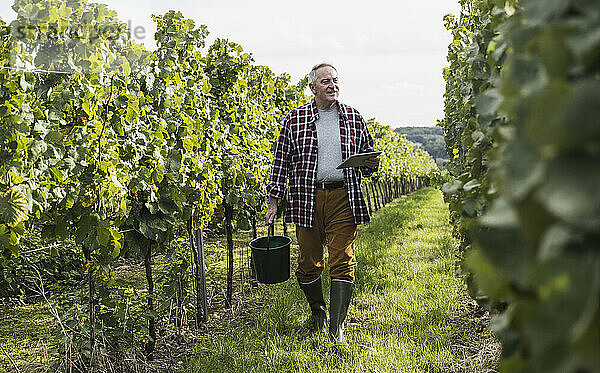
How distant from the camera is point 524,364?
0.85m

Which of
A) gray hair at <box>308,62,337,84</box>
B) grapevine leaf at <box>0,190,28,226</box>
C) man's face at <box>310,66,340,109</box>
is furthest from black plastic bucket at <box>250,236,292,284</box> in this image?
grapevine leaf at <box>0,190,28,226</box>

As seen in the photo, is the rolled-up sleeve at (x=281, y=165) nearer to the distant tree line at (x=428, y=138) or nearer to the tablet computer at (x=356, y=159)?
the tablet computer at (x=356, y=159)

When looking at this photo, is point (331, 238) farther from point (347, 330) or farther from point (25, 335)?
point (25, 335)

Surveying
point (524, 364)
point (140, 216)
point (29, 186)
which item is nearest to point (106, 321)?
point (140, 216)

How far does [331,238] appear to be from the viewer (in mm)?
4141

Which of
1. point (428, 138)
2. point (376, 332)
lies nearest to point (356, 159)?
point (376, 332)

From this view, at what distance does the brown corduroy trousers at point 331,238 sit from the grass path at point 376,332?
51cm

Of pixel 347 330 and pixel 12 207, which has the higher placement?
pixel 12 207

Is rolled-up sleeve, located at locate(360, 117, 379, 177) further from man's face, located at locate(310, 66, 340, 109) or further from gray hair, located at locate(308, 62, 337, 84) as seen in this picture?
gray hair, located at locate(308, 62, 337, 84)

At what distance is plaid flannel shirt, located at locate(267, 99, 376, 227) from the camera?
13.6 feet

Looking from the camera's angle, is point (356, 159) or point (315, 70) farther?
point (315, 70)

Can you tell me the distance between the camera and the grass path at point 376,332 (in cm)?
351

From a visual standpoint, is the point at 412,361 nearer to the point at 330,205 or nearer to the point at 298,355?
the point at 298,355

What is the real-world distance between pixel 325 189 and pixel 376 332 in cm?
119
